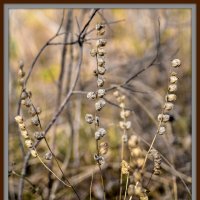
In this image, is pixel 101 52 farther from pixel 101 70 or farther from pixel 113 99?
pixel 113 99

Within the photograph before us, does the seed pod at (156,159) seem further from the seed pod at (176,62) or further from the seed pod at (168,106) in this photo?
the seed pod at (176,62)

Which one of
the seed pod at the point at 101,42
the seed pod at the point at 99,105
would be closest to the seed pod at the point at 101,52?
the seed pod at the point at 101,42

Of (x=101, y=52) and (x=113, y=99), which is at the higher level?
(x=101, y=52)

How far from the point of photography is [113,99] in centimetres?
318

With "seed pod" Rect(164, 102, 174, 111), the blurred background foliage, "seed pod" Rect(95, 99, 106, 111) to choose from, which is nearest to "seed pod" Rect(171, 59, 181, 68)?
"seed pod" Rect(164, 102, 174, 111)

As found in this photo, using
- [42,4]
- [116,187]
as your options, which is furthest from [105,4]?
[116,187]

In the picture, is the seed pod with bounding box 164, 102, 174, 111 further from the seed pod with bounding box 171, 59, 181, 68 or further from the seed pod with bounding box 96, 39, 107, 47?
the seed pod with bounding box 96, 39, 107, 47

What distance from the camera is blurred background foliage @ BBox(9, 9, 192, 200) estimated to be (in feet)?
8.02

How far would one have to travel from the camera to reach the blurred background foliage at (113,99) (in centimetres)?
244

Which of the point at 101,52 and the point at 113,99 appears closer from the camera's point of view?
the point at 101,52

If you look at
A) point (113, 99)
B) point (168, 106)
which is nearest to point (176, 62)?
point (168, 106)

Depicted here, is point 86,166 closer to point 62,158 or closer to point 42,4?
point 62,158

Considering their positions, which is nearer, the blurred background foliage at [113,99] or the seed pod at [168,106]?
the seed pod at [168,106]
